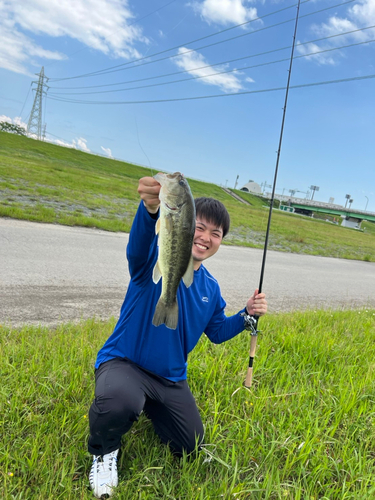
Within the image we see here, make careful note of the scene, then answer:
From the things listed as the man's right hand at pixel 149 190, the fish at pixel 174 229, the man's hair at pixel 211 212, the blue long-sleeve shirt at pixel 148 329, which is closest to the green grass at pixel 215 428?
the blue long-sleeve shirt at pixel 148 329

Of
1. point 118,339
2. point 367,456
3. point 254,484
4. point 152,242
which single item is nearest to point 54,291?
point 118,339

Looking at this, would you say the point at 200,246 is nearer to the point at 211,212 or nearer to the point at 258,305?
the point at 211,212

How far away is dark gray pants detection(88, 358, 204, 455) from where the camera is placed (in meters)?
2.14

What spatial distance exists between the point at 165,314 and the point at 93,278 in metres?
4.20

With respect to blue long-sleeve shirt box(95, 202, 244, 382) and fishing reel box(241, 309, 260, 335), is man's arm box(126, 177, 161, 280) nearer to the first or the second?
blue long-sleeve shirt box(95, 202, 244, 382)

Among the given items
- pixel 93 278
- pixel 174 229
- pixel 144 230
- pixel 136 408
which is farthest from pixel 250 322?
pixel 93 278

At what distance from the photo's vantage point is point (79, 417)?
8.06 feet

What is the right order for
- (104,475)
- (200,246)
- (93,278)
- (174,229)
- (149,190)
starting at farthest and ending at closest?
(93,278), (200,246), (104,475), (149,190), (174,229)

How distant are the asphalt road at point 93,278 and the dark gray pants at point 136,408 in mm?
2023

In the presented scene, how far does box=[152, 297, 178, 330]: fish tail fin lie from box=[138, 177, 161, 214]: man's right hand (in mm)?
606

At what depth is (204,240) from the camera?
2678 mm

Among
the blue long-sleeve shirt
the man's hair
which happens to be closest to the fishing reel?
the blue long-sleeve shirt

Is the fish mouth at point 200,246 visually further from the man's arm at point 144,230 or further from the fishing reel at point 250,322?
the fishing reel at point 250,322

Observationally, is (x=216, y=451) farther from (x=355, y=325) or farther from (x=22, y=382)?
(x=355, y=325)
